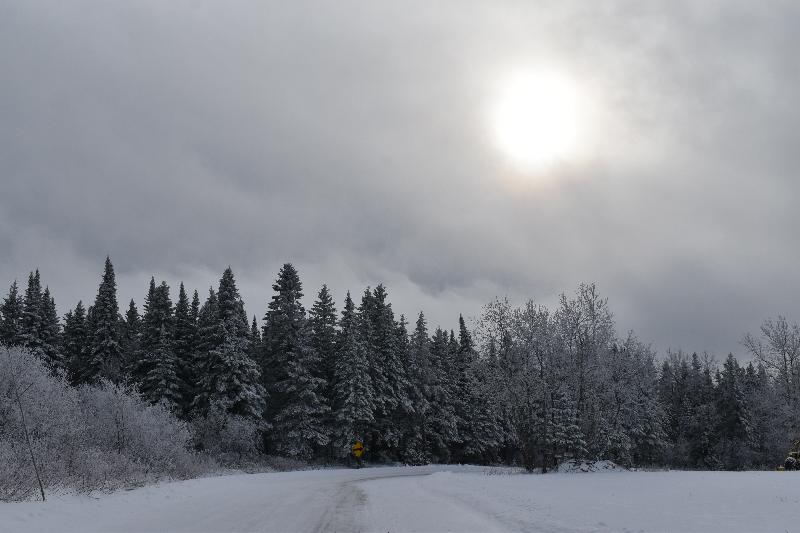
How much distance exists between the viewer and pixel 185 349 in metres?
61.0

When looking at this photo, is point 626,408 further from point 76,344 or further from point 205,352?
point 76,344

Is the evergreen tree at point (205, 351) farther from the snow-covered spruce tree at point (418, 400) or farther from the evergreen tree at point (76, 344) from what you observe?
the snow-covered spruce tree at point (418, 400)

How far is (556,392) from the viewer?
40.5 m

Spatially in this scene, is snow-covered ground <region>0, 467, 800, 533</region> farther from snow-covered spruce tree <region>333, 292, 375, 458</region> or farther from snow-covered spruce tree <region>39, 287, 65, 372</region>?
snow-covered spruce tree <region>39, 287, 65, 372</region>

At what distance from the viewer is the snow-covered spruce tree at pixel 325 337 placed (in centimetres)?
6144

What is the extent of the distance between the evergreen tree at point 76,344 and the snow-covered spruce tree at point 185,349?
11066 mm

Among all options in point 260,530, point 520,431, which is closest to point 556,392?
point 520,431

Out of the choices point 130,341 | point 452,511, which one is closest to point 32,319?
point 130,341

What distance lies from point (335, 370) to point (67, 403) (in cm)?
3429

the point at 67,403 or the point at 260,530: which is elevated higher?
the point at 67,403

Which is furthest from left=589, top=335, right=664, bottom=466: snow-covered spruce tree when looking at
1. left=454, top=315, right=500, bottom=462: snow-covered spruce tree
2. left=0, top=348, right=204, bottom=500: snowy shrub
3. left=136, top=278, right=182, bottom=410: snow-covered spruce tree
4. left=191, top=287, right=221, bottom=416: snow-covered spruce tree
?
left=136, top=278, right=182, bottom=410: snow-covered spruce tree

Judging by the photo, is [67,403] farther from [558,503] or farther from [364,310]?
[364,310]

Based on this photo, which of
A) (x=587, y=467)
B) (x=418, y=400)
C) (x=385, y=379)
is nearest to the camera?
(x=587, y=467)

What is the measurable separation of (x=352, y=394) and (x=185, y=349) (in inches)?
749
